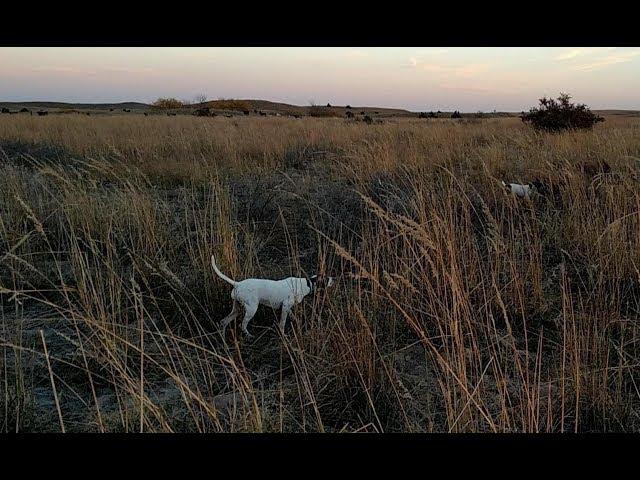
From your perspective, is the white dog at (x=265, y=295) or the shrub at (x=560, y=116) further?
the shrub at (x=560, y=116)

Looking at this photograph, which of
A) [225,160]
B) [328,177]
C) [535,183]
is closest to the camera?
[535,183]

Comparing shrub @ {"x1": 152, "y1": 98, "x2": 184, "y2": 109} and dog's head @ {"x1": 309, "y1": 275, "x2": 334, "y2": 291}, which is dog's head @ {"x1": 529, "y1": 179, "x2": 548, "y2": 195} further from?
shrub @ {"x1": 152, "y1": 98, "x2": 184, "y2": 109}

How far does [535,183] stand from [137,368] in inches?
183

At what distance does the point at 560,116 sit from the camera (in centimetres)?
1221

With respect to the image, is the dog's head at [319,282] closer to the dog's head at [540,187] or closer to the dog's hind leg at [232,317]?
the dog's hind leg at [232,317]

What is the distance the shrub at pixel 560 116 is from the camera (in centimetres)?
1205

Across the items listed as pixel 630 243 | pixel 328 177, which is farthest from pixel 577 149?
pixel 630 243

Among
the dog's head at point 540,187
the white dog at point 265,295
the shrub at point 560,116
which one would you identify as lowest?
the white dog at point 265,295

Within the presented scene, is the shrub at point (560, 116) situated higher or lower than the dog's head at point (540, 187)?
higher

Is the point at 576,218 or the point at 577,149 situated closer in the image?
the point at 576,218

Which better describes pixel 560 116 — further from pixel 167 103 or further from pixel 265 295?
pixel 167 103

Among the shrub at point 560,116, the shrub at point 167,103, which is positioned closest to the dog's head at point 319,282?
the shrub at point 560,116
